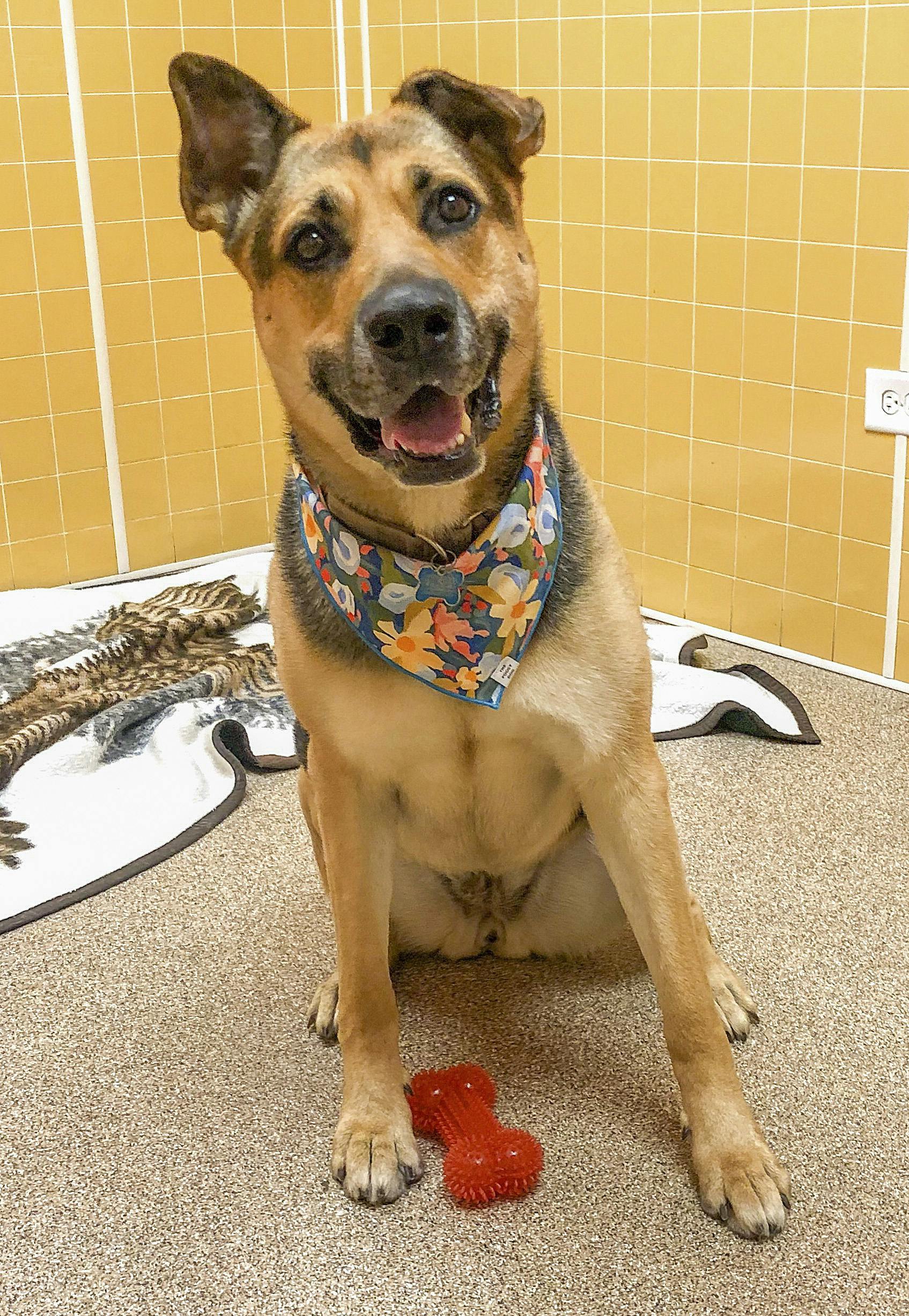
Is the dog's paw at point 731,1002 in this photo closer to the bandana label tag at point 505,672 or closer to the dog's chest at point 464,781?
the dog's chest at point 464,781

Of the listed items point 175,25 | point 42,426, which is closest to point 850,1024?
point 42,426

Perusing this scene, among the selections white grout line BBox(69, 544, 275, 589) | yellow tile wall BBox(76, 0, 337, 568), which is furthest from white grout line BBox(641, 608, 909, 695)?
yellow tile wall BBox(76, 0, 337, 568)

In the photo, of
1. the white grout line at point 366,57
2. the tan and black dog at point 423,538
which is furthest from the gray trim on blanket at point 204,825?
the white grout line at point 366,57

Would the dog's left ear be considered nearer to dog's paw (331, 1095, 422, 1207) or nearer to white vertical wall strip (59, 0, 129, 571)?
dog's paw (331, 1095, 422, 1207)

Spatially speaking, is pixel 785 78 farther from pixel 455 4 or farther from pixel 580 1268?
pixel 580 1268

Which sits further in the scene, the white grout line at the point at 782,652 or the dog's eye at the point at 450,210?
the white grout line at the point at 782,652

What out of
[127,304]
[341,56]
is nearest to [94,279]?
[127,304]

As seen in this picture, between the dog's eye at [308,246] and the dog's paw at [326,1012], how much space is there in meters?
1.06

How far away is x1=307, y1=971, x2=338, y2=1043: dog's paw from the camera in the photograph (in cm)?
200

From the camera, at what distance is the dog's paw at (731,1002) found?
1.92 m

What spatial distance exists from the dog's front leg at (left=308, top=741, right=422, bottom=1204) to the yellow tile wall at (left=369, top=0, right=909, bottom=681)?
182 centimetres

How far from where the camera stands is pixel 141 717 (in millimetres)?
3010

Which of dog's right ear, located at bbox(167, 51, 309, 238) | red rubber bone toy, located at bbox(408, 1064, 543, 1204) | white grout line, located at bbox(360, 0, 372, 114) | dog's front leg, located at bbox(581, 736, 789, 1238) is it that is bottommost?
red rubber bone toy, located at bbox(408, 1064, 543, 1204)

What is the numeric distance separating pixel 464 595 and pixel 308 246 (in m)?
0.47
